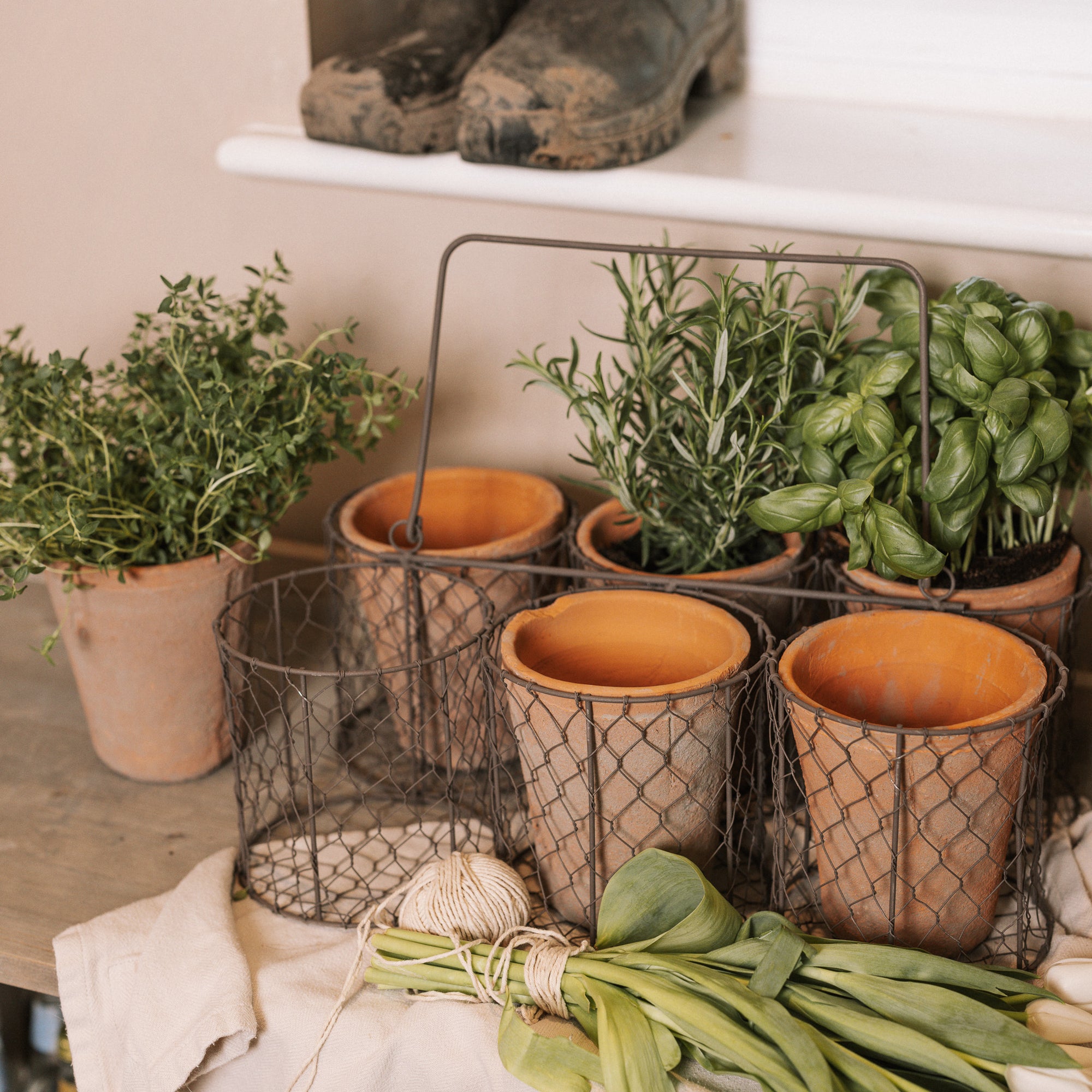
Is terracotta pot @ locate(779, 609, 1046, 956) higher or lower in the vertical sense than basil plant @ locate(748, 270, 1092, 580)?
lower

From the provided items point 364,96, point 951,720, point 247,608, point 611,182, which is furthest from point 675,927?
point 364,96

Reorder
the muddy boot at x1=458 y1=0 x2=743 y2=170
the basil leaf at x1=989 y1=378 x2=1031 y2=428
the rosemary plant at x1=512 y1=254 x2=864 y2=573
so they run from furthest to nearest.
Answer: the muddy boot at x1=458 y1=0 x2=743 y2=170 < the rosemary plant at x1=512 y1=254 x2=864 y2=573 < the basil leaf at x1=989 y1=378 x2=1031 y2=428

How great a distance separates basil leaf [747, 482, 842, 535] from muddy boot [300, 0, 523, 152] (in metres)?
0.47

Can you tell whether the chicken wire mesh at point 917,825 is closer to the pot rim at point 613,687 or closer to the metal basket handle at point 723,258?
the pot rim at point 613,687

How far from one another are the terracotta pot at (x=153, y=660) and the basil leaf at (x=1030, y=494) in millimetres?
579

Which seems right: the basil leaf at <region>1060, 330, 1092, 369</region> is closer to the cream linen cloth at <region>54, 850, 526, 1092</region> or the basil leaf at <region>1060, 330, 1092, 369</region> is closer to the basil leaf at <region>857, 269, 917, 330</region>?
the basil leaf at <region>857, 269, 917, 330</region>

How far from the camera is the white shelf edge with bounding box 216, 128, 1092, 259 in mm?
852

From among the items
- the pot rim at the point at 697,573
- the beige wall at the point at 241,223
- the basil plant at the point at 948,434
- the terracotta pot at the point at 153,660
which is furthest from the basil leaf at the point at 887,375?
the terracotta pot at the point at 153,660

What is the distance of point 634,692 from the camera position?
70 cm

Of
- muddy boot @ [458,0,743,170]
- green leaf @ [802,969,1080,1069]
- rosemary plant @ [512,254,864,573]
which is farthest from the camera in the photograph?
muddy boot @ [458,0,743,170]

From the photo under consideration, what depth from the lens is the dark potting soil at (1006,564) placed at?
2.68 ft

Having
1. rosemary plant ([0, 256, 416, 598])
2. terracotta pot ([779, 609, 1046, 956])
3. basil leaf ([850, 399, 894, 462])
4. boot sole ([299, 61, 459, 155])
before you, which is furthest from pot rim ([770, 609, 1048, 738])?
boot sole ([299, 61, 459, 155])

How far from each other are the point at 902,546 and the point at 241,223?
76 centimetres

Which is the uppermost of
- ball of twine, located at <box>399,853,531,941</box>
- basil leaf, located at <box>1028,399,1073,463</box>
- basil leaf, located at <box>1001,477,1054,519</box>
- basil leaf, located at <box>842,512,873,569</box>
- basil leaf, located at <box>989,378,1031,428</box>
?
basil leaf, located at <box>989,378,1031,428</box>
